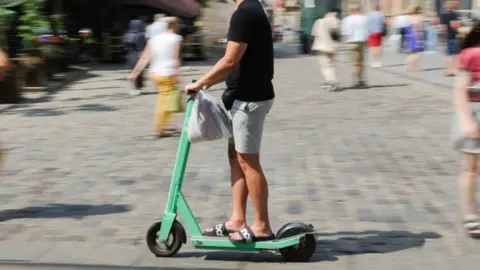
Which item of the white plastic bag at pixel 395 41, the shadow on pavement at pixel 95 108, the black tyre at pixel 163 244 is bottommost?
the white plastic bag at pixel 395 41

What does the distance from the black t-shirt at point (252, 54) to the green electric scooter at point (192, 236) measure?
333 mm

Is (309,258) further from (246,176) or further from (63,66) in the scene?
(63,66)

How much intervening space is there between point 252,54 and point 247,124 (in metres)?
0.42

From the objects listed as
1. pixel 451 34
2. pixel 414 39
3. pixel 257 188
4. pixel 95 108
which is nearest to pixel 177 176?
pixel 257 188

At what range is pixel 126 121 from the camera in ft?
38.7

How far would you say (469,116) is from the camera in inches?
203

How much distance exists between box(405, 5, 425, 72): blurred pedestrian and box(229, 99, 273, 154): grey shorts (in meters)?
14.2

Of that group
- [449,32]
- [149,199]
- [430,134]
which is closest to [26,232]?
[149,199]

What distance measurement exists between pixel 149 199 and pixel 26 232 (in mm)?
1242

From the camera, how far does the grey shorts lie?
4641 millimetres

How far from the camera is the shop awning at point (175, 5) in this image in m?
26.3

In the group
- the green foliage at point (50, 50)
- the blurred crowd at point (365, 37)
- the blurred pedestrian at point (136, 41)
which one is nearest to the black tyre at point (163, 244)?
the blurred crowd at point (365, 37)

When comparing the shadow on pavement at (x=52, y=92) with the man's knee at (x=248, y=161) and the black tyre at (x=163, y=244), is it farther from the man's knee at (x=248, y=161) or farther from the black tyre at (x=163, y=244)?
the man's knee at (x=248, y=161)

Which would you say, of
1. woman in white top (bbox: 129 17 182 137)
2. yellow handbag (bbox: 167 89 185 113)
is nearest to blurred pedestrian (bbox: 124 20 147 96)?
woman in white top (bbox: 129 17 182 137)
